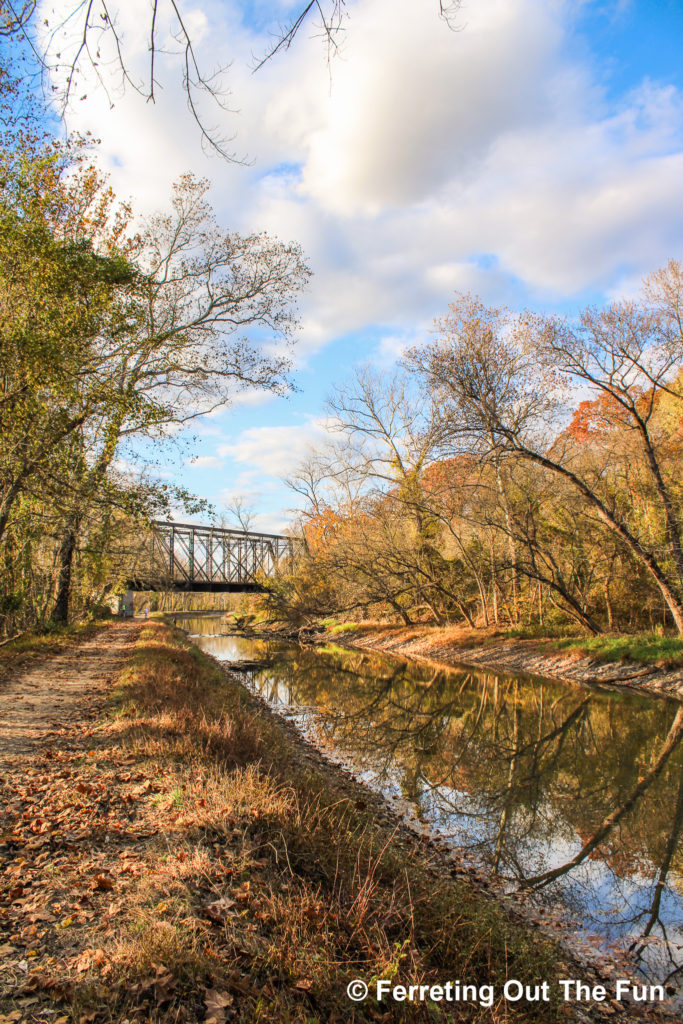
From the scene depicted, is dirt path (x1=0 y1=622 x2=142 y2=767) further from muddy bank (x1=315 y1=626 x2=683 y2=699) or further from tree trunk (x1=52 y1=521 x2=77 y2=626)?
muddy bank (x1=315 y1=626 x2=683 y2=699)

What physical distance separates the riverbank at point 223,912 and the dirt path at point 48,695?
1.33 meters

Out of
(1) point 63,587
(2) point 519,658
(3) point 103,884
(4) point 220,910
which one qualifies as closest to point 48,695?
(3) point 103,884

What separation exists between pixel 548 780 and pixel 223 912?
6561 mm

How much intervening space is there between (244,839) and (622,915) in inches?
138

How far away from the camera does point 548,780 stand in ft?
27.4

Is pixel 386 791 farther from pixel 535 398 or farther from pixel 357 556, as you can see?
pixel 357 556

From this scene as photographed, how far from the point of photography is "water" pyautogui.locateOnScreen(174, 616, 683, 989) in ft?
16.8

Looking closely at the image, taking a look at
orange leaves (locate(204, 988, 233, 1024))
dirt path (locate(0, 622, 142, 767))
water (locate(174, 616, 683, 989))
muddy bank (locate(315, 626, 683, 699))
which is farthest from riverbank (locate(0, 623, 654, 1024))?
muddy bank (locate(315, 626, 683, 699))

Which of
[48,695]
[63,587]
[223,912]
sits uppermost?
[63,587]

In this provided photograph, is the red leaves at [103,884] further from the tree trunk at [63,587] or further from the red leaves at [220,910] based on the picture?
the tree trunk at [63,587]

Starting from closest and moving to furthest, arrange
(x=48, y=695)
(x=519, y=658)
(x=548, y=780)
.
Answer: (x=548, y=780), (x=48, y=695), (x=519, y=658)

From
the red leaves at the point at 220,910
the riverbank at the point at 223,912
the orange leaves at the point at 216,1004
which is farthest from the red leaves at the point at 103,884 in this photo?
the orange leaves at the point at 216,1004

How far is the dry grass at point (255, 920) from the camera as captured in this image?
2744 mm

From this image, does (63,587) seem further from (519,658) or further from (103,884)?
(103,884)
